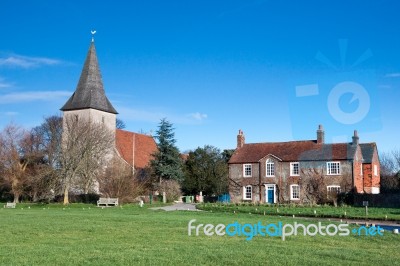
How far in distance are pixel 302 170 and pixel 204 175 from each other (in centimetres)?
1624

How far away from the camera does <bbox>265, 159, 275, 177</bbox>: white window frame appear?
49719mm

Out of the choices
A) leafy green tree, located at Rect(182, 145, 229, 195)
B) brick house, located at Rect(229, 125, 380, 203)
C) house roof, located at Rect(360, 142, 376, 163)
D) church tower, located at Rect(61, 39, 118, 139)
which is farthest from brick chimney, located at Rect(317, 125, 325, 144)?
church tower, located at Rect(61, 39, 118, 139)

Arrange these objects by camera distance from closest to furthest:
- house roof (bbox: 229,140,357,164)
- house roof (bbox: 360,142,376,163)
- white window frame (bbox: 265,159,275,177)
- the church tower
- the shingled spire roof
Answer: house roof (bbox: 229,140,357,164), house roof (bbox: 360,142,376,163), white window frame (bbox: 265,159,275,177), the church tower, the shingled spire roof

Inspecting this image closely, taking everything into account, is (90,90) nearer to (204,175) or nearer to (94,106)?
(94,106)

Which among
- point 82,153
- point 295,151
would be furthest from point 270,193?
point 82,153

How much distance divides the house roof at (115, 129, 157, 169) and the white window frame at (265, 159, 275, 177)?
18.3 metres

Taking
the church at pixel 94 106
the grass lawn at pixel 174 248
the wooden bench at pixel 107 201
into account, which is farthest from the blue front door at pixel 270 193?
the grass lawn at pixel 174 248

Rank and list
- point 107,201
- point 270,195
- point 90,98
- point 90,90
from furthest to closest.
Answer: point 90,90 → point 90,98 → point 270,195 → point 107,201

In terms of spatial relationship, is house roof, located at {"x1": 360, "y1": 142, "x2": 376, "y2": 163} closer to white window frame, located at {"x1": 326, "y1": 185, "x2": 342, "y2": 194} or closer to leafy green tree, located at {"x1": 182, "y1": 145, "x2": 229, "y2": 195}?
white window frame, located at {"x1": 326, "y1": 185, "x2": 342, "y2": 194}

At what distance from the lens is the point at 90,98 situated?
60281mm

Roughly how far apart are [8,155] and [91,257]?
45943 mm

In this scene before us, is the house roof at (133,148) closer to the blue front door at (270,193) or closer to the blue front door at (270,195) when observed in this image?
the blue front door at (270,193)

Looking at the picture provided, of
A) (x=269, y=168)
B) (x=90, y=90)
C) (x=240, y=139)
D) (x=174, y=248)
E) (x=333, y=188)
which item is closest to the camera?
(x=174, y=248)

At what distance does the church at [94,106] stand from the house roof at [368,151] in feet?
83.3
